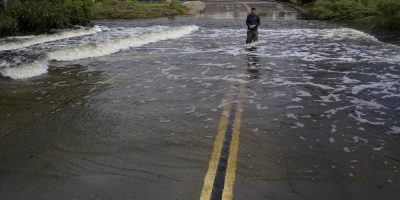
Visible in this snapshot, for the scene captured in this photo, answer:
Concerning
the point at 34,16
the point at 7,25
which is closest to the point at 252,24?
the point at 7,25

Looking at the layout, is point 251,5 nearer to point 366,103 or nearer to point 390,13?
point 390,13

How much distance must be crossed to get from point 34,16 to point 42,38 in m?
4.02

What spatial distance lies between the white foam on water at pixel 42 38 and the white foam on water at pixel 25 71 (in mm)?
8677

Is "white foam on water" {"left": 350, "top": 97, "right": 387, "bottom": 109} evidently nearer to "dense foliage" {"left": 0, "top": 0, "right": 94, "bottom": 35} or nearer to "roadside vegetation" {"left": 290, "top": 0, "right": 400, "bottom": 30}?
"roadside vegetation" {"left": 290, "top": 0, "right": 400, "bottom": 30}

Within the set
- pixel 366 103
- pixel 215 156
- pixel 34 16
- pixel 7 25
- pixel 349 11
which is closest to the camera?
pixel 215 156

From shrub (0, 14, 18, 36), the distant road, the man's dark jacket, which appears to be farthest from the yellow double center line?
the distant road

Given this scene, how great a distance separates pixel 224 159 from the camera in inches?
244

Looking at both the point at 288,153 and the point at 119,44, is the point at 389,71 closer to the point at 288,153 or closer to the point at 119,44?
the point at 288,153

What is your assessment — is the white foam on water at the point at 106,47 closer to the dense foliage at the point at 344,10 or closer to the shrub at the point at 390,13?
the shrub at the point at 390,13

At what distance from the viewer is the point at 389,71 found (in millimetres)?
14211

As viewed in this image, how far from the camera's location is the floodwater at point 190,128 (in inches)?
214

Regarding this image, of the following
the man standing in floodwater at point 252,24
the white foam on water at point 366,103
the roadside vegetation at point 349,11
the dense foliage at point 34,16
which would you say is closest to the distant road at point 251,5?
the roadside vegetation at point 349,11

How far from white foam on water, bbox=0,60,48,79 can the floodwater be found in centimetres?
8

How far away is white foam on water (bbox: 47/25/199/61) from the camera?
1861 cm
